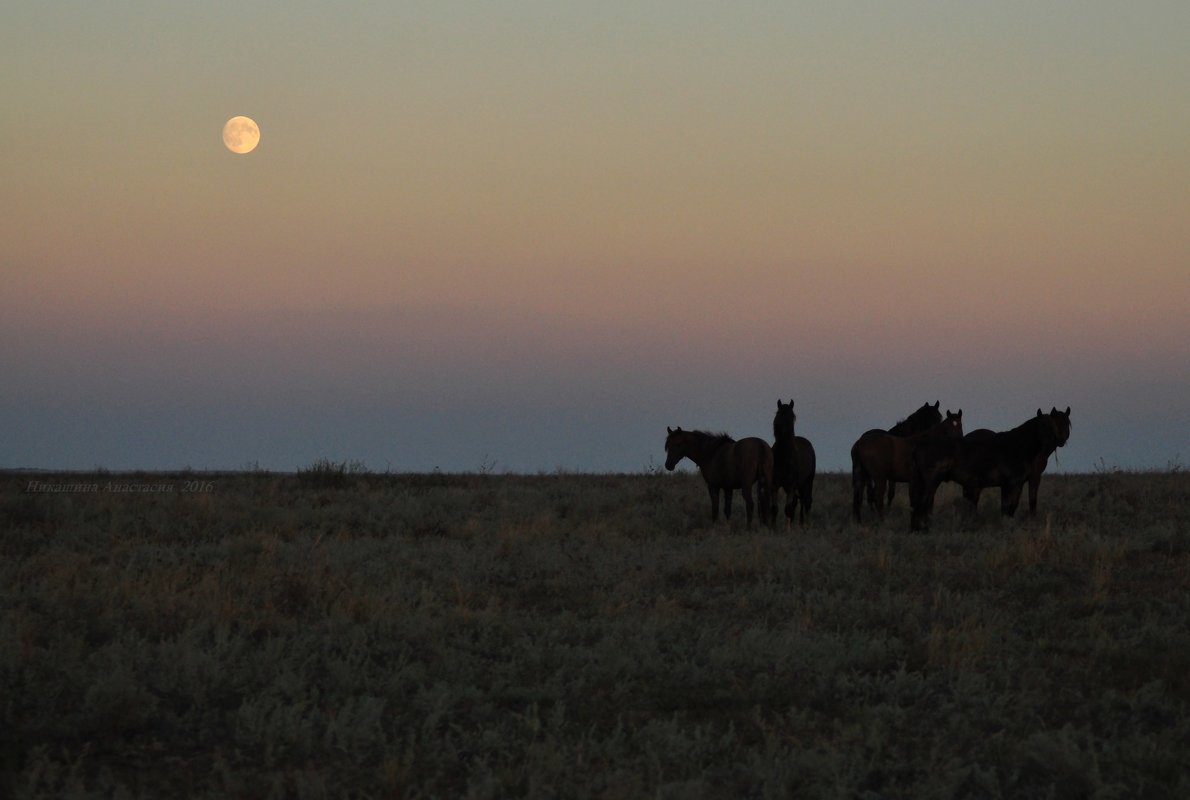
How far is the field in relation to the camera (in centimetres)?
722

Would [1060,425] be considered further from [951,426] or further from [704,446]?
[704,446]

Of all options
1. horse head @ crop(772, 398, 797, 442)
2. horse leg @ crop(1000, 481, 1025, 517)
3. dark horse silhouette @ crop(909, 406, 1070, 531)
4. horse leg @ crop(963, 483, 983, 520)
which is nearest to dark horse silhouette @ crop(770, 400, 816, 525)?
horse head @ crop(772, 398, 797, 442)

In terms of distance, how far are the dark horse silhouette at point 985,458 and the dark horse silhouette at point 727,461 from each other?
2.43 meters

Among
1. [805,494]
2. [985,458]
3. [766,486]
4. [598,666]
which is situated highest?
[985,458]

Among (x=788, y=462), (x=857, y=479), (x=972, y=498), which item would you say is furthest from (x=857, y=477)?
(x=972, y=498)

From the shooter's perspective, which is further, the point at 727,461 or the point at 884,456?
the point at 727,461

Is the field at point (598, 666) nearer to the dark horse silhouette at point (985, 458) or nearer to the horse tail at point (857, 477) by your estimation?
the dark horse silhouette at point (985, 458)

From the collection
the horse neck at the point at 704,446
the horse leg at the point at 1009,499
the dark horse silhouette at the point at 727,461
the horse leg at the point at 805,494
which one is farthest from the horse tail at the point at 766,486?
the horse leg at the point at 1009,499

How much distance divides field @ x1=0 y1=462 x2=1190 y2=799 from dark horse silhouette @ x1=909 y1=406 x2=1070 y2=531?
1697 millimetres

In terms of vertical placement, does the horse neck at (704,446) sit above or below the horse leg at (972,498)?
above

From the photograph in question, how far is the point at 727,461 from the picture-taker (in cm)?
1931

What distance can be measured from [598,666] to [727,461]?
10389mm

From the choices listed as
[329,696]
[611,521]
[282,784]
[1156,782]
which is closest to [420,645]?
[329,696]

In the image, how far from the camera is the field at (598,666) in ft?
23.7
